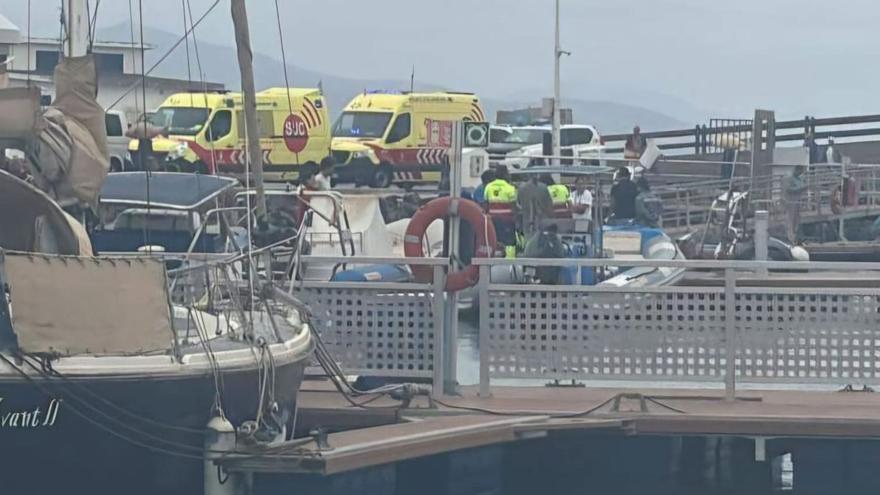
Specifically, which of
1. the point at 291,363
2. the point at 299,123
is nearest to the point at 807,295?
the point at 291,363

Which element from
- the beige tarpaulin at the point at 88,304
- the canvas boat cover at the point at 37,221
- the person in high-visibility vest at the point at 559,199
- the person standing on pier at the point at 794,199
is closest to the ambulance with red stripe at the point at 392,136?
the person standing on pier at the point at 794,199

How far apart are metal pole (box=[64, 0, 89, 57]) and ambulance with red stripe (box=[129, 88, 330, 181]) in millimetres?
21445

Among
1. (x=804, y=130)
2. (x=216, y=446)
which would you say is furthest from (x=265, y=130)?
(x=216, y=446)

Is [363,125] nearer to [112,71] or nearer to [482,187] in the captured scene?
[112,71]

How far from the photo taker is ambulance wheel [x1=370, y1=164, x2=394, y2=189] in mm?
38125

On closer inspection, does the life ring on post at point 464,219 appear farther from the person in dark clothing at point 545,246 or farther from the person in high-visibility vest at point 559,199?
the person in high-visibility vest at point 559,199

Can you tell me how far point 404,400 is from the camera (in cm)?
1284

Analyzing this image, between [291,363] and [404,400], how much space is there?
153 cm

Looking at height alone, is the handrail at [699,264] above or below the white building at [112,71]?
below

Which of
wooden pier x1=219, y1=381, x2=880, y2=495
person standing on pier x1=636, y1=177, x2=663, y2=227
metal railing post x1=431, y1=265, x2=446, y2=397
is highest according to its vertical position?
person standing on pier x1=636, y1=177, x2=663, y2=227

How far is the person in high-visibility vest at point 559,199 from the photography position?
25547 mm

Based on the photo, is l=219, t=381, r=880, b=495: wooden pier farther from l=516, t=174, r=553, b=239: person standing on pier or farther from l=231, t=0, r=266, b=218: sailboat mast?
l=516, t=174, r=553, b=239: person standing on pier

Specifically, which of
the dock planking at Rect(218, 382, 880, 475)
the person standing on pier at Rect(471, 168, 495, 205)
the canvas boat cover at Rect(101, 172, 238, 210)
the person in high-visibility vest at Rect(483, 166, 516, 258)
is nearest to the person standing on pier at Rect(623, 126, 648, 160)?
the person standing on pier at Rect(471, 168, 495, 205)

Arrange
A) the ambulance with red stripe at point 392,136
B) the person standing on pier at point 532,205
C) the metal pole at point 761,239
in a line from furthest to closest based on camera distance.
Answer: the ambulance with red stripe at point 392,136 → the person standing on pier at point 532,205 → the metal pole at point 761,239
